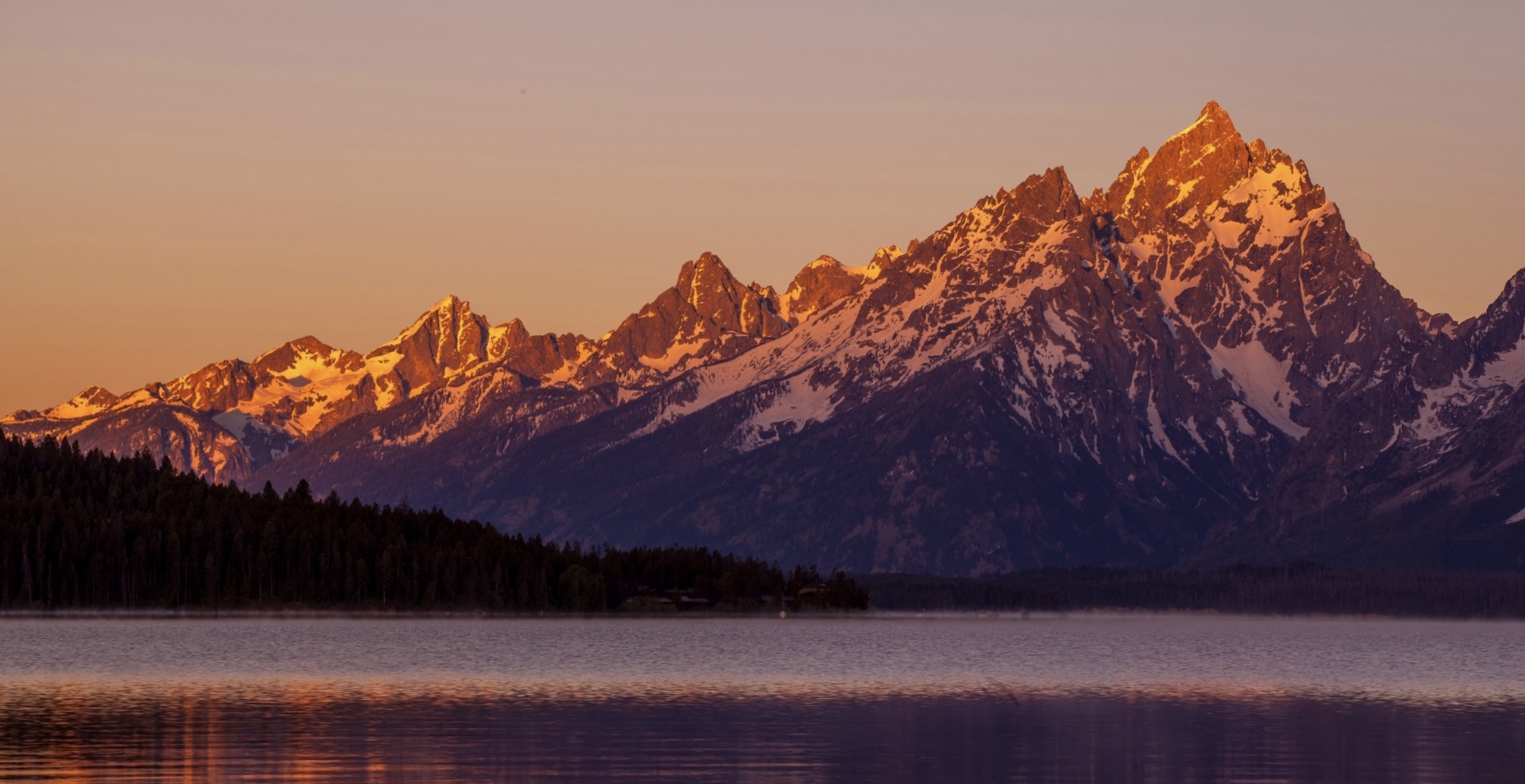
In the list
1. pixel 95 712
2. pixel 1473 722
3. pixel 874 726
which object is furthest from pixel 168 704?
pixel 1473 722

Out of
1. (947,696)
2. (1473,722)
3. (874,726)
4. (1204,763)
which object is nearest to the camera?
(1204,763)

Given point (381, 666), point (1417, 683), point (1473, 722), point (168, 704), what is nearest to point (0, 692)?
point (168, 704)

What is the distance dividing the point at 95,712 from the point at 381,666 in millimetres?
53786

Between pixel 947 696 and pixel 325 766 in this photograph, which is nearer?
pixel 325 766

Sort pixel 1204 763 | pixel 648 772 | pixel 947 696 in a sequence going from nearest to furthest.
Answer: pixel 648 772, pixel 1204 763, pixel 947 696

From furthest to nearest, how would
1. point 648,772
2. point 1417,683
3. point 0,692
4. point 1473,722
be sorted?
point 1417,683 < point 0,692 < point 1473,722 < point 648,772

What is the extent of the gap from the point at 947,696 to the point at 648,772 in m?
→ 53.9

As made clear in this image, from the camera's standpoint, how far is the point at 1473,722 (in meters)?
130

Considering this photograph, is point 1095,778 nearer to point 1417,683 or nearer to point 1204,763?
point 1204,763

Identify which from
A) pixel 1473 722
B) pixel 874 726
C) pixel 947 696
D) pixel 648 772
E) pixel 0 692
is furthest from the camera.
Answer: pixel 947 696

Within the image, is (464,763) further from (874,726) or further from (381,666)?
(381,666)

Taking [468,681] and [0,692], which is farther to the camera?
[468,681]

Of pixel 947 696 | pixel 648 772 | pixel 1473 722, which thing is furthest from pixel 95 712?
pixel 1473 722

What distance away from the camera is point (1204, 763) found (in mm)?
105312
